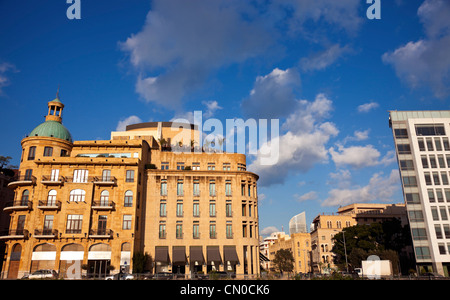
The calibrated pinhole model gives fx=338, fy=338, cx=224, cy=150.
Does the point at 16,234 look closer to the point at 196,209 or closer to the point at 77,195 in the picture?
the point at 77,195

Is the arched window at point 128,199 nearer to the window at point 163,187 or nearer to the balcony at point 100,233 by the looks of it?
the balcony at point 100,233

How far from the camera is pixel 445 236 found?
2657 inches

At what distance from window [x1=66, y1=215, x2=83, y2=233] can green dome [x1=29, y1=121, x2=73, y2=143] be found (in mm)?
15411

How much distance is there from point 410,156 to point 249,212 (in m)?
37.1

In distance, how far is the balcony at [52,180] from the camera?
2261 inches

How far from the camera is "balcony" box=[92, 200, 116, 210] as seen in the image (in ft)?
189

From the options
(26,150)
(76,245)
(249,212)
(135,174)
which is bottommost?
(76,245)

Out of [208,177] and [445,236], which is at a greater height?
[208,177]

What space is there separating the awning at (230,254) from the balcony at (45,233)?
1138 inches

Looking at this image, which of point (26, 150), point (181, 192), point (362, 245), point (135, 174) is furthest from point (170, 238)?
point (362, 245)

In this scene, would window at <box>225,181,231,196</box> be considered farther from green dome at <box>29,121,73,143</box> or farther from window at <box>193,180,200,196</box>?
green dome at <box>29,121,73,143</box>

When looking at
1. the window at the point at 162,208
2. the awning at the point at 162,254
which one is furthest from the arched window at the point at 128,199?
the awning at the point at 162,254

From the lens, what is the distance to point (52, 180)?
58.2 metres
